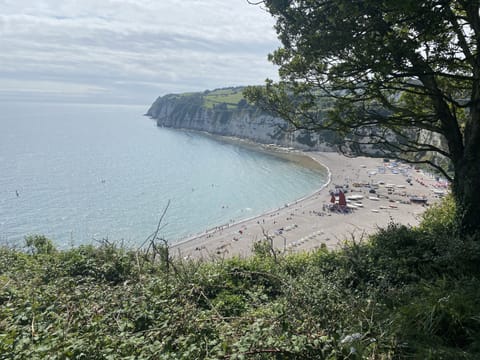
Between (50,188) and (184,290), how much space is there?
49930 millimetres

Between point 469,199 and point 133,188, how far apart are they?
47209 millimetres

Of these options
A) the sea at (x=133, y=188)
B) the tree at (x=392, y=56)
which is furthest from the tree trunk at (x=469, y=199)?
the sea at (x=133, y=188)

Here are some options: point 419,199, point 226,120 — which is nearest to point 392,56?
Answer: point 419,199

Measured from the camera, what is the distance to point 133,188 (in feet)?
161

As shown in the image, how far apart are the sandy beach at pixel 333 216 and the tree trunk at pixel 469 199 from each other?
1366cm

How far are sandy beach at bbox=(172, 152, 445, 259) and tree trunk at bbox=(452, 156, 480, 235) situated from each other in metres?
13.7

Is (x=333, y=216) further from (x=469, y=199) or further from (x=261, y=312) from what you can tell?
(x=261, y=312)

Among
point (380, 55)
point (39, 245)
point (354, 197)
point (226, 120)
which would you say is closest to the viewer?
point (380, 55)

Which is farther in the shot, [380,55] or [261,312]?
[380,55]

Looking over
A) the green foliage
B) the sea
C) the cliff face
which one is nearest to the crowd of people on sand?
the sea

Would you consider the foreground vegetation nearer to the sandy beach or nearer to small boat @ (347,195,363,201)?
the sandy beach

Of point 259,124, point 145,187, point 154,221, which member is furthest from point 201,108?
point 154,221

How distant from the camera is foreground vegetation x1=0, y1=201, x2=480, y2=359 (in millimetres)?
2934

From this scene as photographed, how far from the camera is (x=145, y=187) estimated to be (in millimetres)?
49750
